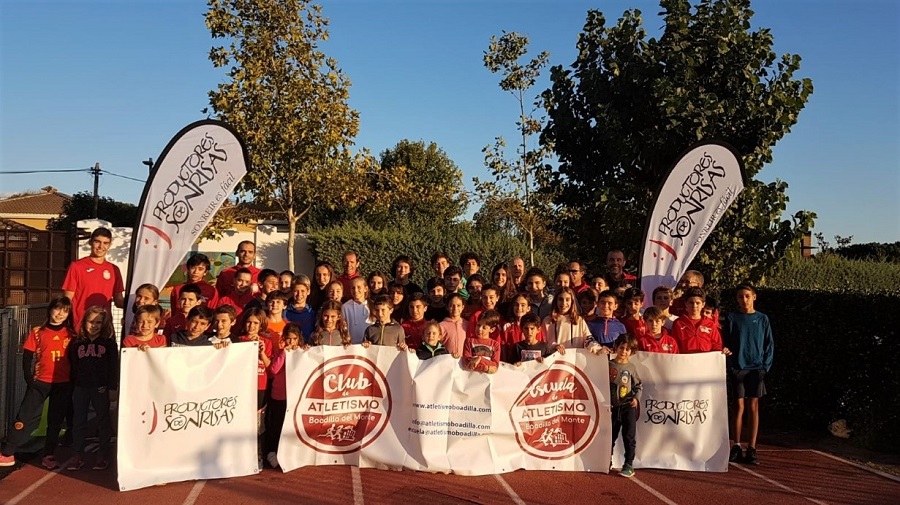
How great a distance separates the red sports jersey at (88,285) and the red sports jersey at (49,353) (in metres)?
0.65

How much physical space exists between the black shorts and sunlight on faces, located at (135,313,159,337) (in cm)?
553

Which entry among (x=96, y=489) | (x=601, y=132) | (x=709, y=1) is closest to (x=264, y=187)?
(x=601, y=132)

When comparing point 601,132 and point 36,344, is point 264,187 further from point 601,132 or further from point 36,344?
point 36,344

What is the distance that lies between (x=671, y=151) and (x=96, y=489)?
7.97m

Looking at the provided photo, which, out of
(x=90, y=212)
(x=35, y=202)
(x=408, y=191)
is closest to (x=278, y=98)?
(x=408, y=191)

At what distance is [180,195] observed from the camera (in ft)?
25.6

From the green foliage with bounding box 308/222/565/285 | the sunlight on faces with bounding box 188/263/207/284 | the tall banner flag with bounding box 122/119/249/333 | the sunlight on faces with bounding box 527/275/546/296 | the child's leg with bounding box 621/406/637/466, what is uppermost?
the green foliage with bounding box 308/222/565/285

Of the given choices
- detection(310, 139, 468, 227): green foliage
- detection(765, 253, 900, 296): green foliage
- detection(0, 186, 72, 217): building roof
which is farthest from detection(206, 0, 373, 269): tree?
detection(0, 186, 72, 217): building roof

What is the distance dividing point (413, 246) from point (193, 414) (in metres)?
16.1

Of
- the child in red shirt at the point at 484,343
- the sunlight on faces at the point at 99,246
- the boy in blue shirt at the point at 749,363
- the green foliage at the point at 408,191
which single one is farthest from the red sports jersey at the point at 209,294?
the green foliage at the point at 408,191

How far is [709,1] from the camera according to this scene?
990 centimetres

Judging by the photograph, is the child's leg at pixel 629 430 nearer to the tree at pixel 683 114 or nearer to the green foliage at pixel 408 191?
the tree at pixel 683 114

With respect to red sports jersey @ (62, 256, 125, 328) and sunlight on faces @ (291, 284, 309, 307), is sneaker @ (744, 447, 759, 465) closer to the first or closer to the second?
sunlight on faces @ (291, 284, 309, 307)

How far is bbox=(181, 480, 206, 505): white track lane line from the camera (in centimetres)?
559
